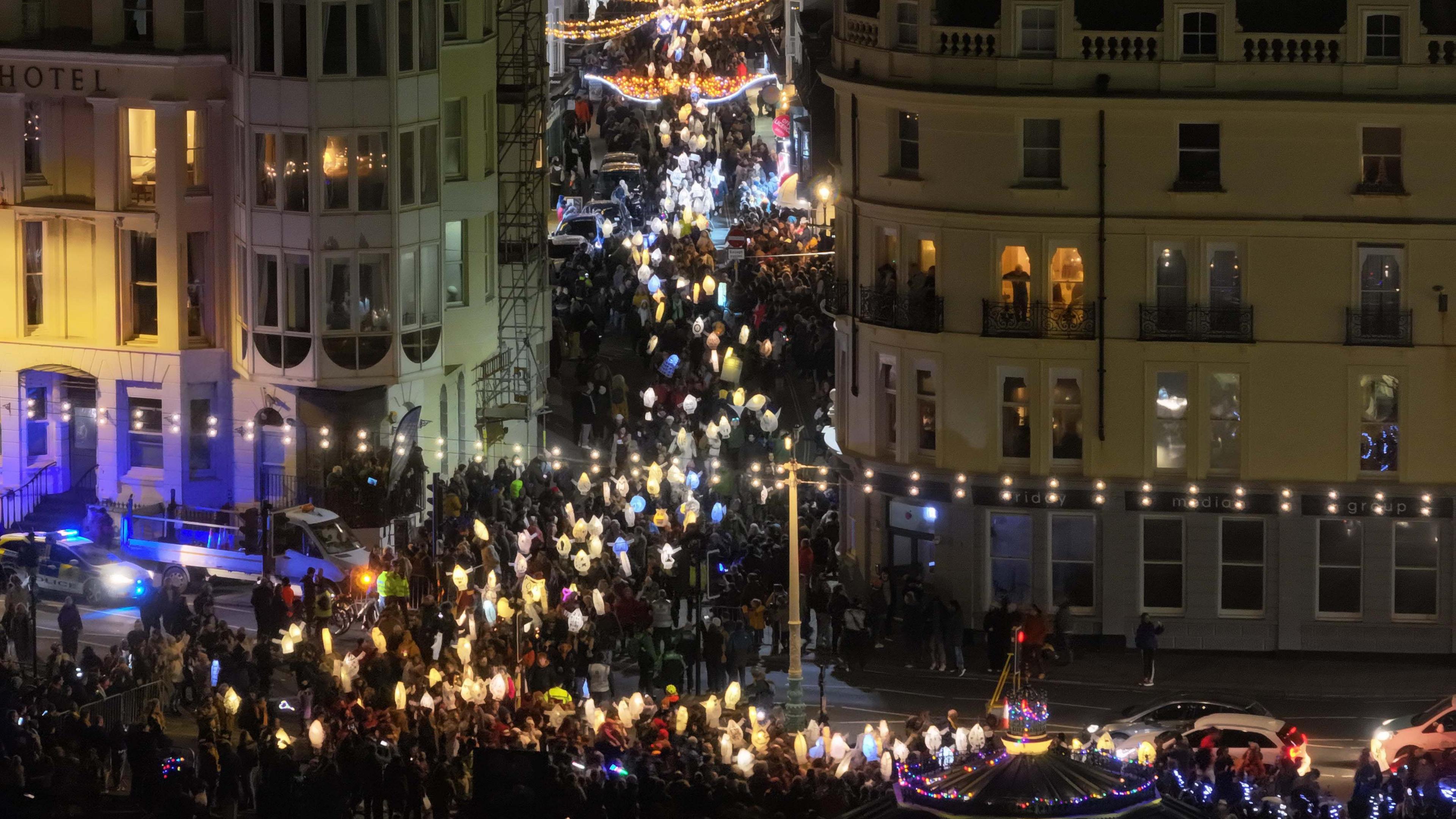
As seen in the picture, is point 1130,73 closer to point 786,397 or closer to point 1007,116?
point 1007,116

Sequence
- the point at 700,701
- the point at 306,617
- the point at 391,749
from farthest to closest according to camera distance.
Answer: the point at 306,617, the point at 700,701, the point at 391,749

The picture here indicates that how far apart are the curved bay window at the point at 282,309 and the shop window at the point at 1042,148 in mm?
14155

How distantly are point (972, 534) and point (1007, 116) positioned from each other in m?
7.23

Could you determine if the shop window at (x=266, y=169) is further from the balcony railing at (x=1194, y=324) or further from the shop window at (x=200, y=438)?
the balcony railing at (x=1194, y=324)

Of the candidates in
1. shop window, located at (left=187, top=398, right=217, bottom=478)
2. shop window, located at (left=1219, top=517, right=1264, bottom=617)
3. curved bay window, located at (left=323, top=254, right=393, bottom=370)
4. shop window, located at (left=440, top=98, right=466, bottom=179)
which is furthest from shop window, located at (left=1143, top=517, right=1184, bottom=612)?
shop window, located at (left=187, top=398, right=217, bottom=478)

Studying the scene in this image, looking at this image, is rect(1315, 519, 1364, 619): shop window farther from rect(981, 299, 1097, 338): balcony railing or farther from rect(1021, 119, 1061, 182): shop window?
rect(1021, 119, 1061, 182): shop window

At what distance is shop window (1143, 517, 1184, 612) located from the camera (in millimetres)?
52719

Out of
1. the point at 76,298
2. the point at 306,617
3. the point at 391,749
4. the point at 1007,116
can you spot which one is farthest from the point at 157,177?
the point at 391,749

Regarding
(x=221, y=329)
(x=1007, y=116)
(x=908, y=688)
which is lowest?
(x=908, y=688)

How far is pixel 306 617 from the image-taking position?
2026 inches

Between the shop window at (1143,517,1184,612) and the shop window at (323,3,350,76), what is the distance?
683 inches

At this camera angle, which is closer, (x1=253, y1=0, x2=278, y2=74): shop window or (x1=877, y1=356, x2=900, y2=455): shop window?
(x1=877, y1=356, x2=900, y2=455): shop window

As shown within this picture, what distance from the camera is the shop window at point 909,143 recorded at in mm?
53844

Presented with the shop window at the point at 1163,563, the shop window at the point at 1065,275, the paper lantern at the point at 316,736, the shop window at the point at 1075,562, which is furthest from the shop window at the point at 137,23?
the shop window at the point at 1163,563
